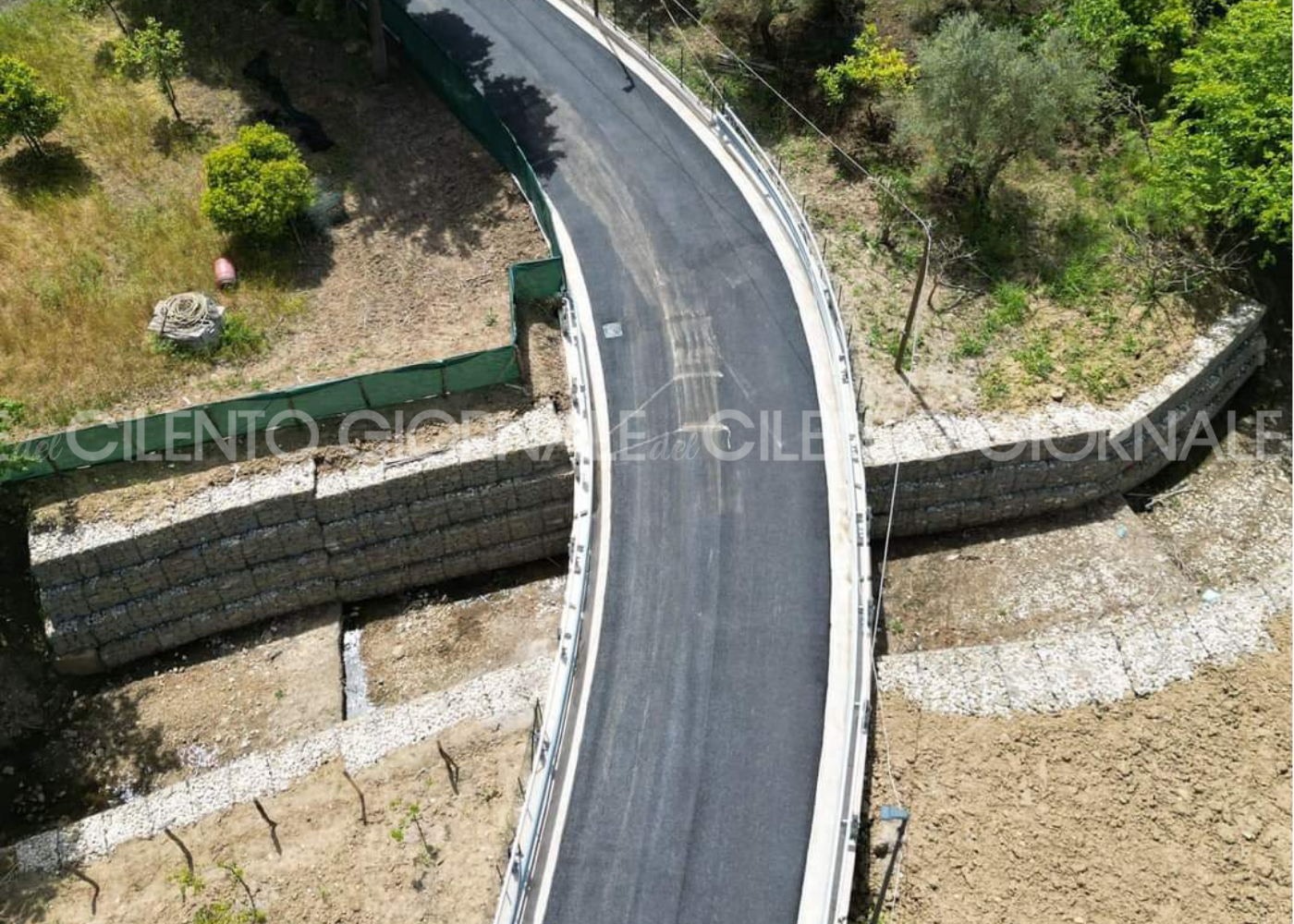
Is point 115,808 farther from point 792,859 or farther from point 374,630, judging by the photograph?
point 792,859

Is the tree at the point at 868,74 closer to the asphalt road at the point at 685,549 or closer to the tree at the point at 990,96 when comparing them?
the tree at the point at 990,96

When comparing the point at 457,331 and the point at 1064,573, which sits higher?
the point at 457,331

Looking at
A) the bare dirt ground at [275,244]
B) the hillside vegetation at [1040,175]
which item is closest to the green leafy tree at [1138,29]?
the hillside vegetation at [1040,175]

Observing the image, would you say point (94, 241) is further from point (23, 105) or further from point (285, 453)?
point (285, 453)

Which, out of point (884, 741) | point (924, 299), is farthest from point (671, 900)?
point (924, 299)

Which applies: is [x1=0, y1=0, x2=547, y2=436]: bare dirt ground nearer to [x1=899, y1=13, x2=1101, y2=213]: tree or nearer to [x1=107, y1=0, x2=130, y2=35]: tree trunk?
[x1=107, y1=0, x2=130, y2=35]: tree trunk
